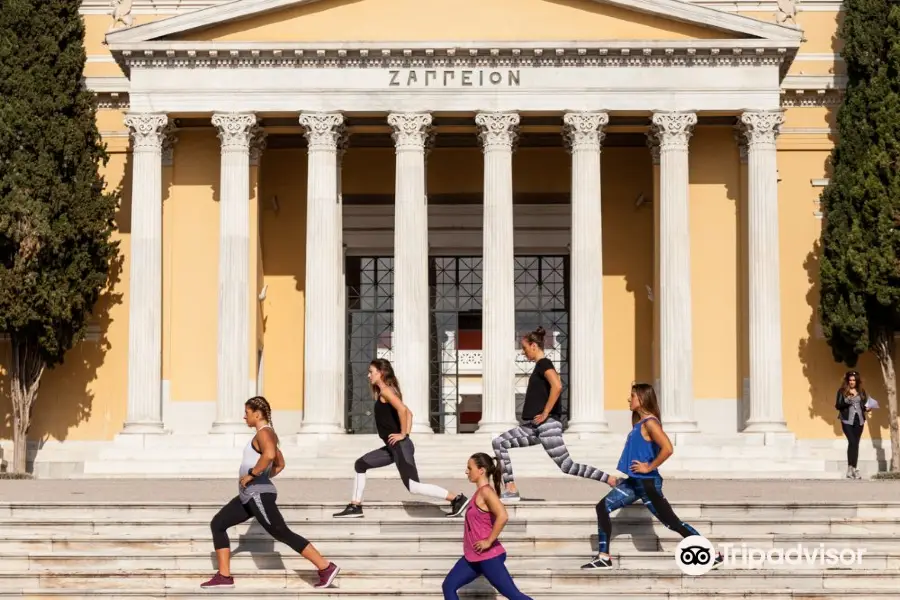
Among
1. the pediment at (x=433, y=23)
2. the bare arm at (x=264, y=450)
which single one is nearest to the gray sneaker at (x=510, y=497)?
the bare arm at (x=264, y=450)

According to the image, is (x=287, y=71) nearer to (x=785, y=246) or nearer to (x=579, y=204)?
(x=579, y=204)

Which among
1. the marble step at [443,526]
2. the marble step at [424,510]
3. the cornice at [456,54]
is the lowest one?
the marble step at [443,526]

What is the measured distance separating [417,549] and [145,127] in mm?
15887

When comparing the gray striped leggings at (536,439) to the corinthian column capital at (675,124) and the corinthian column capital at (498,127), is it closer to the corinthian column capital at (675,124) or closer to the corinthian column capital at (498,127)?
the corinthian column capital at (498,127)

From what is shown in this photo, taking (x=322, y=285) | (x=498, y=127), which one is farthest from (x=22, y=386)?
(x=498, y=127)

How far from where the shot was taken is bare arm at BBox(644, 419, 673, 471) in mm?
14953

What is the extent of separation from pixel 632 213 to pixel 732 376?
4.46 meters

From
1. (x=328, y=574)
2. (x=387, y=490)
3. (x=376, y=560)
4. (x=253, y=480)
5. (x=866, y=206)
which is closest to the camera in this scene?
(x=253, y=480)

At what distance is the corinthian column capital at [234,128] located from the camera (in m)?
29.6

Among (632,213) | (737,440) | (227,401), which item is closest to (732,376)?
(737,440)

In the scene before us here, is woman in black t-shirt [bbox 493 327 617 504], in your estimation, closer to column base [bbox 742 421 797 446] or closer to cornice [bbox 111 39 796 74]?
column base [bbox 742 421 797 446]

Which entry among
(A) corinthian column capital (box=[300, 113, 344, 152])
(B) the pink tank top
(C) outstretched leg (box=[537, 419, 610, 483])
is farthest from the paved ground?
(A) corinthian column capital (box=[300, 113, 344, 152])

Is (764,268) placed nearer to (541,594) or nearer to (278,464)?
(541,594)

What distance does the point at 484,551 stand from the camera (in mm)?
13250
